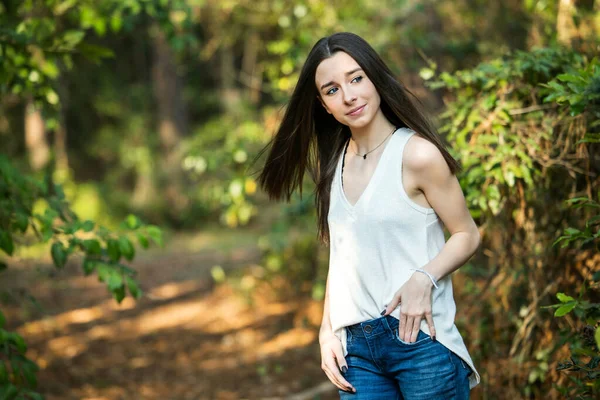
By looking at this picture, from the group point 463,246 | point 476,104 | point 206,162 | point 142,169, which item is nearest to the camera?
point 463,246

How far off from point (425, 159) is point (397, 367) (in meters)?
0.64

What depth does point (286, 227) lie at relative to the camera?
6191 mm

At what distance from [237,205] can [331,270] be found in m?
3.36

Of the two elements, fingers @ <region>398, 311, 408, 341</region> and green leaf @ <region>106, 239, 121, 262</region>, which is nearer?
fingers @ <region>398, 311, 408, 341</region>

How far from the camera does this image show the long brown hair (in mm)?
2186

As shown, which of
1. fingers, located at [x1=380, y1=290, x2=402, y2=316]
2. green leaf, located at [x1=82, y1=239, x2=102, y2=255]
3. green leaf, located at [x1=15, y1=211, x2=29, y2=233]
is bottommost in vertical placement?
fingers, located at [x1=380, y1=290, x2=402, y2=316]

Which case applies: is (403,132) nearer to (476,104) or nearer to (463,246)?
(463,246)

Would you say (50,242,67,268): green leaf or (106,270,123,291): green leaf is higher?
(50,242,67,268): green leaf

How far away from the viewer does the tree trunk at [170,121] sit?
15820 mm

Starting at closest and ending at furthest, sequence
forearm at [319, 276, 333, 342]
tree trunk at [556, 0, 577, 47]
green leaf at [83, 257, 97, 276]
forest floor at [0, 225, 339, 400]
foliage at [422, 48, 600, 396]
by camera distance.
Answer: forearm at [319, 276, 333, 342] < foliage at [422, 48, 600, 396] < green leaf at [83, 257, 97, 276] < tree trunk at [556, 0, 577, 47] < forest floor at [0, 225, 339, 400]

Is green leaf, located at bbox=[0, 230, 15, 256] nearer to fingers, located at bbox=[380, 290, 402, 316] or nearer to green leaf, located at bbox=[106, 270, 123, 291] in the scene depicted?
green leaf, located at bbox=[106, 270, 123, 291]

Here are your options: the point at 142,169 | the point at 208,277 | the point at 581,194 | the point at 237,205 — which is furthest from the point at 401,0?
the point at 142,169

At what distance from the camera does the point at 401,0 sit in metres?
5.59

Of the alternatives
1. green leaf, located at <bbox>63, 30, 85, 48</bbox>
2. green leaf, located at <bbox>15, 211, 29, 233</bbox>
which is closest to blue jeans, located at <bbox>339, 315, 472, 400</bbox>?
Answer: green leaf, located at <bbox>15, 211, 29, 233</bbox>
